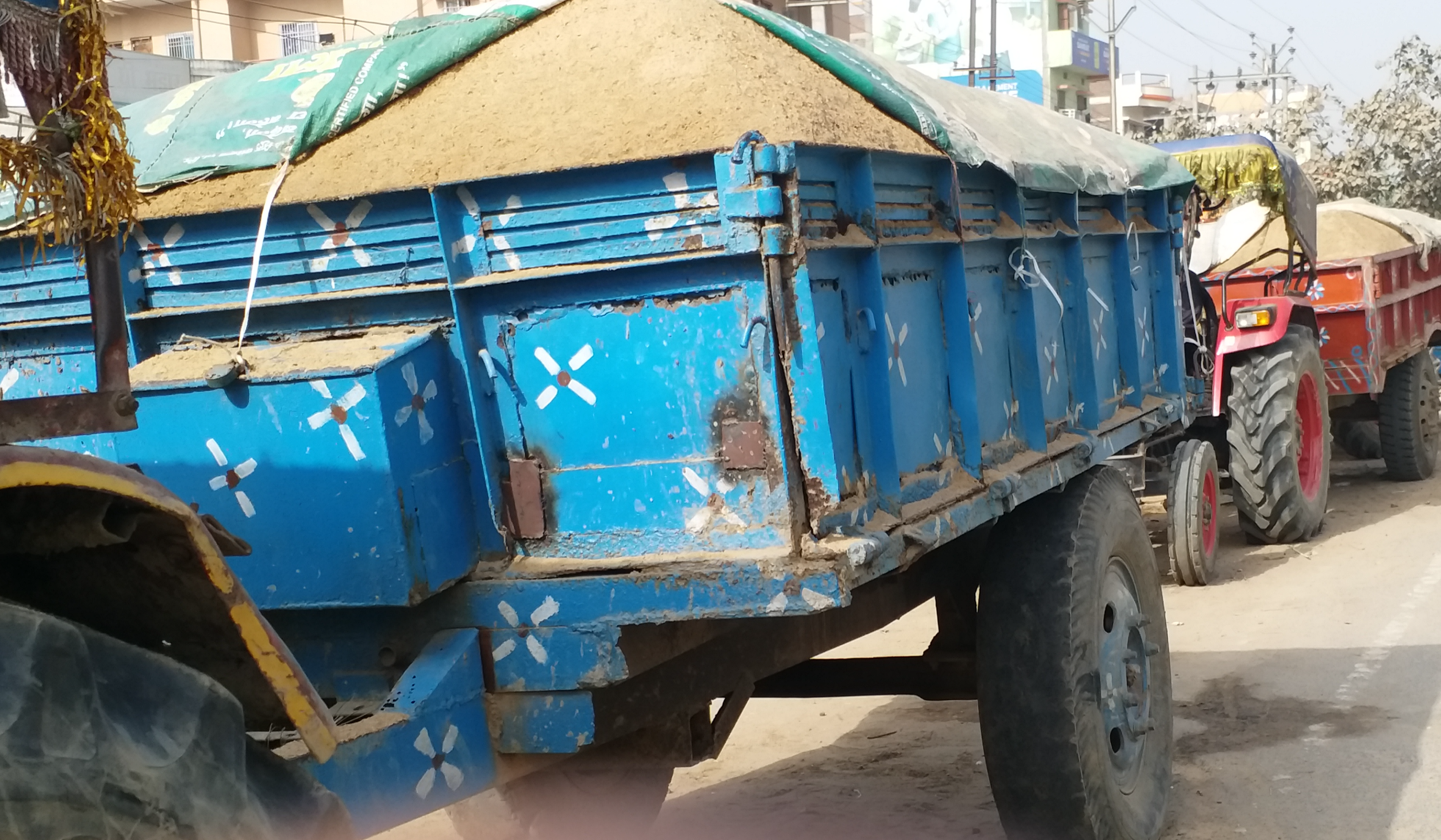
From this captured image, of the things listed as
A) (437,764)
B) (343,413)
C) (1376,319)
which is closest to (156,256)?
(343,413)

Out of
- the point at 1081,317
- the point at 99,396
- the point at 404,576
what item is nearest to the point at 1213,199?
the point at 1081,317

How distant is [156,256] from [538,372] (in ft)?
3.30

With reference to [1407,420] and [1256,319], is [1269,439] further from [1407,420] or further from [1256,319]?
[1407,420]

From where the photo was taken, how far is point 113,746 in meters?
1.78

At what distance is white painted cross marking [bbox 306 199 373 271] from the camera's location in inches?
123

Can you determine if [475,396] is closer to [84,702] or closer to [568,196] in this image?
[568,196]

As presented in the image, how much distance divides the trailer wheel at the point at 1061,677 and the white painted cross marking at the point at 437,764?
5.73ft

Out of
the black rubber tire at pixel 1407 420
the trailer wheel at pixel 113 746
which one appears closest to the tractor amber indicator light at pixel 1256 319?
the black rubber tire at pixel 1407 420

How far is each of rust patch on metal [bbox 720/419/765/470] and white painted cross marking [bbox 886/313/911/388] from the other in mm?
525

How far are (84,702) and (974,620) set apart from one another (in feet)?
10.5

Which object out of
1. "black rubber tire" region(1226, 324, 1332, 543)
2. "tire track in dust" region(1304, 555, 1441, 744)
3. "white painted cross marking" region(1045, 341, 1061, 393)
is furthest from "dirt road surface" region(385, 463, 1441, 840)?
"white painted cross marking" region(1045, 341, 1061, 393)

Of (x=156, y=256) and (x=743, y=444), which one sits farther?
(x=156, y=256)

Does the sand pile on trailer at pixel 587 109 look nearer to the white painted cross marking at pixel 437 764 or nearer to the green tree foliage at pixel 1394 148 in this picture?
the white painted cross marking at pixel 437 764

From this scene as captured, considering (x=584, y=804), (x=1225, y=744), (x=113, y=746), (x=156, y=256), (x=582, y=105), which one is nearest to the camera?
(x=113, y=746)
